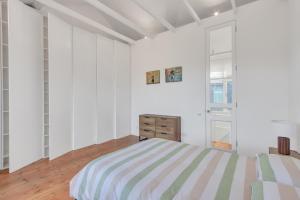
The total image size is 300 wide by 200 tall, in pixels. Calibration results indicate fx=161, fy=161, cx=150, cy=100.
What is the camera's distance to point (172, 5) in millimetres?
3506

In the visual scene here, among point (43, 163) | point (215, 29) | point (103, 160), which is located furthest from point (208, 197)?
point (215, 29)

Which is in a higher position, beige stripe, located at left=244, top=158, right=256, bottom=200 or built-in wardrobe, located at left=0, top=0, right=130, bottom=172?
built-in wardrobe, located at left=0, top=0, right=130, bottom=172

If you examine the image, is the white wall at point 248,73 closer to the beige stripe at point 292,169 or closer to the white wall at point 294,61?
the white wall at point 294,61

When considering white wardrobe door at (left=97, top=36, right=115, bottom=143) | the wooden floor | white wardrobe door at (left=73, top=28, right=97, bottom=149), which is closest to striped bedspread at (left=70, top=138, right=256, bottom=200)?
the wooden floor

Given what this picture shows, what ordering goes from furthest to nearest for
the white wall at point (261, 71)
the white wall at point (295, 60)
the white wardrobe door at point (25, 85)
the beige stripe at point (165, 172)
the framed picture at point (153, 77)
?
the framed picture at point (153, 77) < the white wall at point (261, 71) < the white wardrobe door at point (25, 85) < the white wall at point (295, 60) < the beige stripe at point (165, 172)

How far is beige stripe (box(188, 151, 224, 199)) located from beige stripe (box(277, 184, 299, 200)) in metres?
0.44

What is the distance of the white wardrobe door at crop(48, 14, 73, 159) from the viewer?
3.13 metres

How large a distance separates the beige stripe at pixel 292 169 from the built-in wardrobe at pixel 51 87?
3.52m

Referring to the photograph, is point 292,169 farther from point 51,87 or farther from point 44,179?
point 51,87

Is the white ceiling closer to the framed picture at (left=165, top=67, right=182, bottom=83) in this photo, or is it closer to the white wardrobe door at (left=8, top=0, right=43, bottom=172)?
the white wardrobe door at (left=8, top=0, right=43, bottom=172)

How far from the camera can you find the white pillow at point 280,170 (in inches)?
43.3

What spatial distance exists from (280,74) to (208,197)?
2724 millimetres

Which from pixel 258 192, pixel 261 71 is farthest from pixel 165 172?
pixel 261 71

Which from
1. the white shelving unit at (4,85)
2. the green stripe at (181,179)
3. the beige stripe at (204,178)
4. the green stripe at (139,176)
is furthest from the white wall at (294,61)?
the white shelving unit at (4,85)
